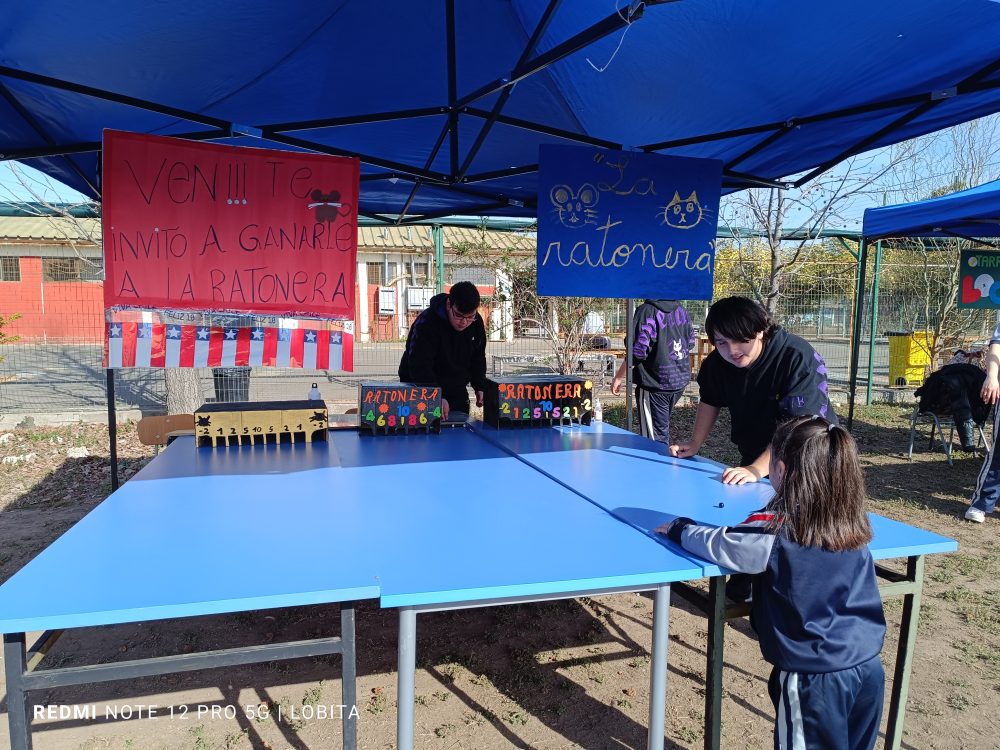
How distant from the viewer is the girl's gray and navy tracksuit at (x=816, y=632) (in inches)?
56.9

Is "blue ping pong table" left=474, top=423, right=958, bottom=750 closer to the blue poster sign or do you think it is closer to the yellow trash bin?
the blue poster sign

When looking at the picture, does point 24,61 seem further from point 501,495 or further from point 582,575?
point 582,575

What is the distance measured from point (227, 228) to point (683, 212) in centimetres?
235

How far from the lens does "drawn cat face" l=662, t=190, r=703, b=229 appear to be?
3.48 m

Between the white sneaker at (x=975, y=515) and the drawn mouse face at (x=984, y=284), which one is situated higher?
the drawn mouse face at (x=984, y=284)

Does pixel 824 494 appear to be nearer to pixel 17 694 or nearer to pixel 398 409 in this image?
pixel 17 694

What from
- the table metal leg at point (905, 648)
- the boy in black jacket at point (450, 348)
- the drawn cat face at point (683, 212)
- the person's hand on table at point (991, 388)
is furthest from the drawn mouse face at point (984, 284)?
the table metal leg at point (905, 648)

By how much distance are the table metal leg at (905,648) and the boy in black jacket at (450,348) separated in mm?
2354

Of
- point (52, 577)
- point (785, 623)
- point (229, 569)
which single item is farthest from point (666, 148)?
point (52, 577)

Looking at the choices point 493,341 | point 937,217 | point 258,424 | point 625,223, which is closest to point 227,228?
point 258,424

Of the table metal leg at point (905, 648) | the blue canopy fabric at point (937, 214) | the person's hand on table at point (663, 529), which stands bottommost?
the table metal leg at point (905, 648)

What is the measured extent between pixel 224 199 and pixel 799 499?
9.38 ft

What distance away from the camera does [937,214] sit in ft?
16.7

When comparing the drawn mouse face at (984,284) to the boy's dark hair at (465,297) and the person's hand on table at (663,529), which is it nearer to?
the boy's dark hair at (465,297)
